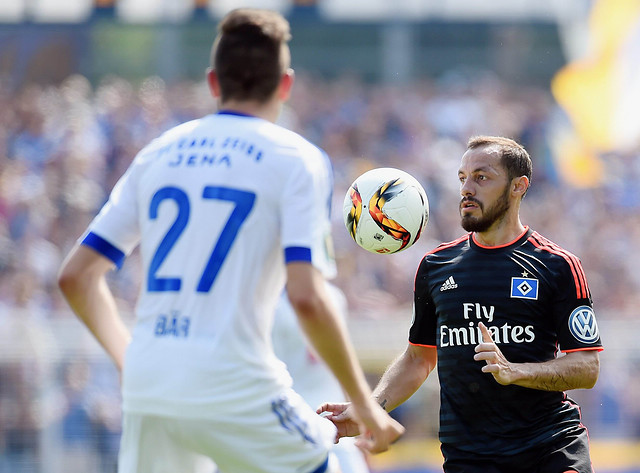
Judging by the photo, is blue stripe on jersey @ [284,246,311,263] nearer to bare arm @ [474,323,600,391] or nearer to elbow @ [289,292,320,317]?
elbow @ [289,292,320,317]

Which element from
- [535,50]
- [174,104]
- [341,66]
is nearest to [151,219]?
[174,104]

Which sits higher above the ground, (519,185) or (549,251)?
(519,185)

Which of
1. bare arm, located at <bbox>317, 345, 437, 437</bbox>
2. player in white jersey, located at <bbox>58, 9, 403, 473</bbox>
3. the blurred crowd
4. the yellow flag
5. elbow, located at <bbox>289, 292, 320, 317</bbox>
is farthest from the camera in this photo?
the yellow flag

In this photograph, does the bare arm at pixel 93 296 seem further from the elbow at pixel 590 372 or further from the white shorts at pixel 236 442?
the elbow at pixel 590 372

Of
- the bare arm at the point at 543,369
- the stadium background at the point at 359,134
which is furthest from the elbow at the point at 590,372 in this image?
the stadium background at the point at 359,134

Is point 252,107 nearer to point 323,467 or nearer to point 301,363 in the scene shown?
point 323,467

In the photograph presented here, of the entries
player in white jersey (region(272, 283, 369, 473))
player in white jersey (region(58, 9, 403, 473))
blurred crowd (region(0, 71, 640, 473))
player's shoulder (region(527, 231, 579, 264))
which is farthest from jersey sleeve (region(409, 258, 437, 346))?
blurred crowd (region(0, 71, 640, 473))

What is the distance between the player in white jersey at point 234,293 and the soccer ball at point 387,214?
1.71 meters

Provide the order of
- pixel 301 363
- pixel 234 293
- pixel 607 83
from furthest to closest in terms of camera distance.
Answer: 1. pixel 607 83
2. pixel 301 363
3. pixel 234 293

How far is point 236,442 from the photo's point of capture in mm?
4129

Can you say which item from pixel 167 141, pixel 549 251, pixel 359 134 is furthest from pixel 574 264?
pixel 359 134

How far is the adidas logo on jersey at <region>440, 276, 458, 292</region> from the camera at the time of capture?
5555mm

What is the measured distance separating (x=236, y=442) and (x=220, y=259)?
710mm

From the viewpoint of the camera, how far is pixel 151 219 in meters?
4.25
